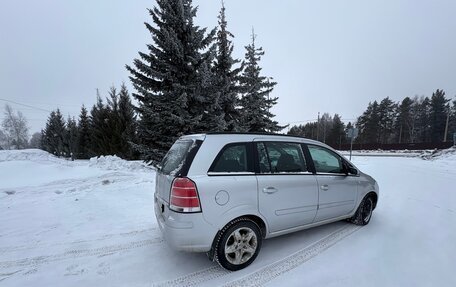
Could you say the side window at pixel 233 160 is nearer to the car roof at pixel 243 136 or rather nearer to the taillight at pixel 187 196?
the car roof at pixel 243 136

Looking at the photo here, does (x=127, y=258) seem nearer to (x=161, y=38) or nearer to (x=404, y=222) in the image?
(x=404, y=222)

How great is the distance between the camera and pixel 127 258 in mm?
3223

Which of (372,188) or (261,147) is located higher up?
(261,147)

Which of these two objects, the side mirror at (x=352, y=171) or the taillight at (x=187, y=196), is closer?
the taillight at (x=187, y=196)

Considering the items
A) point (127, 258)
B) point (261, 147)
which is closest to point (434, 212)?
point (261, 147)

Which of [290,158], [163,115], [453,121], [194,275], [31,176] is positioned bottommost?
[194,275]

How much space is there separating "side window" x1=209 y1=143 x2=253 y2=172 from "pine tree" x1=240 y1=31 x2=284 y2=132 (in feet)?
39.2

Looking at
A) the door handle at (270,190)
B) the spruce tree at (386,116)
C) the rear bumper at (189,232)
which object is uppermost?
the spruce tree at (386,116)

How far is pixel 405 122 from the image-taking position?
52844 mm

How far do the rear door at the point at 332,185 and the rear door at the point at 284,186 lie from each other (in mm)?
213

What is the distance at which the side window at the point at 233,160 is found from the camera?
2803mm

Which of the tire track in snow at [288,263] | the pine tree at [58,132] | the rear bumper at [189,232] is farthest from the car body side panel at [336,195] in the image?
the pine tree at [58,132]

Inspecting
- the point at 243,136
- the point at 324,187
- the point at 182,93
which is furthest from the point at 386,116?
the point at 243,136

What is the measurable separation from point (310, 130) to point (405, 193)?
73816 millimetres
